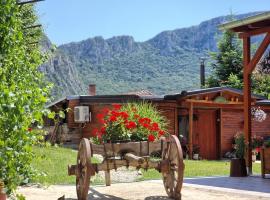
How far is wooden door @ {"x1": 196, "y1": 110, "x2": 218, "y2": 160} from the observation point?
21.4 m

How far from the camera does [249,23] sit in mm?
10336

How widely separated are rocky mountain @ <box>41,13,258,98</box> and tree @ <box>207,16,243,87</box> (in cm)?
3145

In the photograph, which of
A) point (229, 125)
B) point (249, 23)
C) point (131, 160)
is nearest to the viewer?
point (131, 160)

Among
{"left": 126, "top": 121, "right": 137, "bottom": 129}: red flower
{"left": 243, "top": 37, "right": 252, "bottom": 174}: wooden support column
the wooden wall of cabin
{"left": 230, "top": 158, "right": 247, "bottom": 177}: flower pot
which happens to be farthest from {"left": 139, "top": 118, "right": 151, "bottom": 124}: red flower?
the wooden wall of cabin

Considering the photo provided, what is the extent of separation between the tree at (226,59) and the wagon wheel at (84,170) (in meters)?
24.1

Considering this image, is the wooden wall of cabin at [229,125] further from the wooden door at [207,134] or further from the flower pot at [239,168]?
the flower pot at [239,168]

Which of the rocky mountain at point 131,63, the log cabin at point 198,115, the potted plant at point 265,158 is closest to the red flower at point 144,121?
the potted plant at point 265,158

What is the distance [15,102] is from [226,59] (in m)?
28.2

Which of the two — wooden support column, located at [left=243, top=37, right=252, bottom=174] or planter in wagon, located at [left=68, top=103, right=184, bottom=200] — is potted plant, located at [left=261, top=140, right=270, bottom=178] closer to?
wooden support column, located at [left=243, top=37, right=252, bottom=174]

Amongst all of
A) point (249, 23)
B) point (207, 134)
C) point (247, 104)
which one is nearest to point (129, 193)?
point (247, 104)

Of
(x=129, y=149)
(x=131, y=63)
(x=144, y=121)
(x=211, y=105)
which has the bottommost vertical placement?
(x=129, y=149)

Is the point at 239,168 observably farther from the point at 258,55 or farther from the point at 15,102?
the point at 15,102

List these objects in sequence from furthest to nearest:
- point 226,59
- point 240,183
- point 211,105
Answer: point 226,59, point 211,105, point 240,183

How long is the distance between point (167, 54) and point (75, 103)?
68062 millimetres
